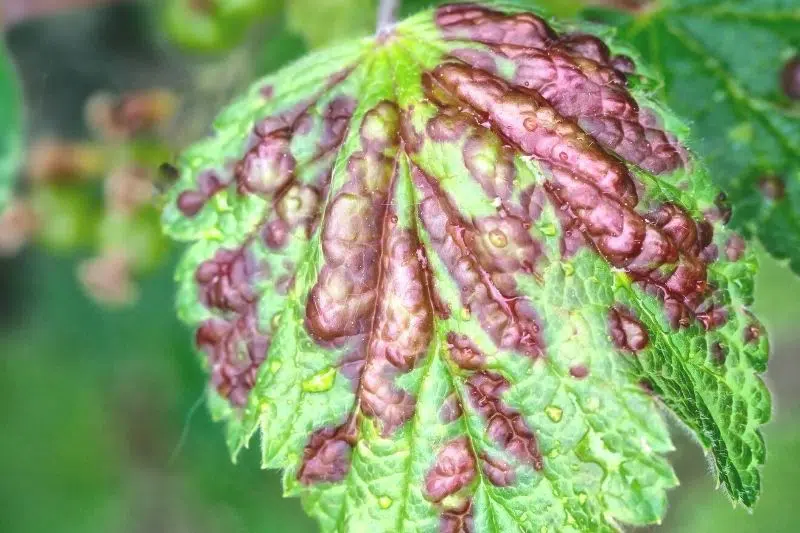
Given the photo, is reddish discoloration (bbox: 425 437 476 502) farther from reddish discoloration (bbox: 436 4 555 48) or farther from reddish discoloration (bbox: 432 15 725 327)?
reddish discoloration (bbox: 436 4 555 48)

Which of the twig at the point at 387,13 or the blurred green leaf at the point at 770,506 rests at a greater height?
the twig at the point at 387,13

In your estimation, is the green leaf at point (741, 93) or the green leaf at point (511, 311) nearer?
the green leaf at point (511, 311)

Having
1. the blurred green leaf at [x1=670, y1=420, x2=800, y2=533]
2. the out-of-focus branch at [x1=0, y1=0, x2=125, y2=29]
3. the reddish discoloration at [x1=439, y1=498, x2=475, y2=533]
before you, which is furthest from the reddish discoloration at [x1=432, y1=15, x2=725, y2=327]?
the blurred green leaf at [x1=670, y1=420, x2=800, y2=533]

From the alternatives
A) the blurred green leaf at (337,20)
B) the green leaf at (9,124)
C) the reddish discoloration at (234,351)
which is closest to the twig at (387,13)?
the blurred green leaf at (337,20)

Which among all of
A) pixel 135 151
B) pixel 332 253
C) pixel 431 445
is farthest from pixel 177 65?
pixel 431 445

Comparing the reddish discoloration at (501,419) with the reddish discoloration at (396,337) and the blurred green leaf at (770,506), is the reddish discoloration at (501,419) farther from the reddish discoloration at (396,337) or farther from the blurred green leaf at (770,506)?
the blurred green leaf at (770,506)

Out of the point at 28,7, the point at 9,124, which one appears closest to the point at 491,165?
the point at 9,124
